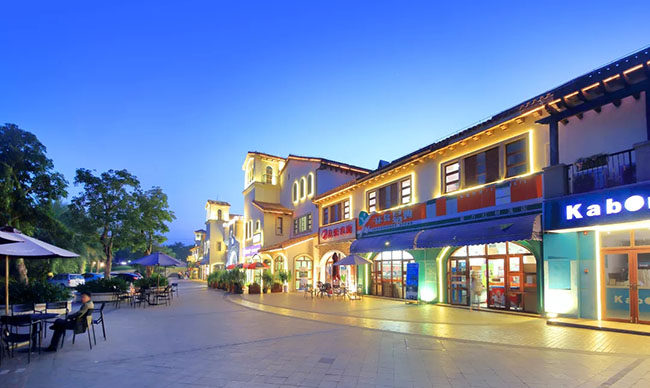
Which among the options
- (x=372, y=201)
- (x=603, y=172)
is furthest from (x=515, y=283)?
(x=372, y=201)

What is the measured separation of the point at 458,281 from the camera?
1605cm

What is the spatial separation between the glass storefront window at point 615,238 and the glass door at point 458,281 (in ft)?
17.2

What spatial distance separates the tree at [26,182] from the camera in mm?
17391

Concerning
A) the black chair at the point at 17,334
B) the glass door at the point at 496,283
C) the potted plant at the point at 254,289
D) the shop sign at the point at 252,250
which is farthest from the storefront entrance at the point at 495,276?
the shop sign at the point at 252,250

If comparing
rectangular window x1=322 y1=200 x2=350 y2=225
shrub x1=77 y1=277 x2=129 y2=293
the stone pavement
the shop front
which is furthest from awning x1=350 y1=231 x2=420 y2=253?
shrub x1=77 y1=277 x2=129 y2=293

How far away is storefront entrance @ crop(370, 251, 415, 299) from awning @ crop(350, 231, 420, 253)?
1.26 meters

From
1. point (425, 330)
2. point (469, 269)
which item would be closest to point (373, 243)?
point (469, 269)

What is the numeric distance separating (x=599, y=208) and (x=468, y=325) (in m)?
4.81

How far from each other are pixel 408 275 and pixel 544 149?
8.80 m

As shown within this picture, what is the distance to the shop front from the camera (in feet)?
33.8

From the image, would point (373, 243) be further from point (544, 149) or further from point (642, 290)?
point (642, 290)

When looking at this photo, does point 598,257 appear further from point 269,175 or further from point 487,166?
point 269,175

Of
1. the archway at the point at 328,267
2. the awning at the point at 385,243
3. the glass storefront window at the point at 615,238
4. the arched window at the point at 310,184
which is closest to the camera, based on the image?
the glass storefront window at the point at 615,238

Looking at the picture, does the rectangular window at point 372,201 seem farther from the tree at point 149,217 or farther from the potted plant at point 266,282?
the tree at point 149,217
